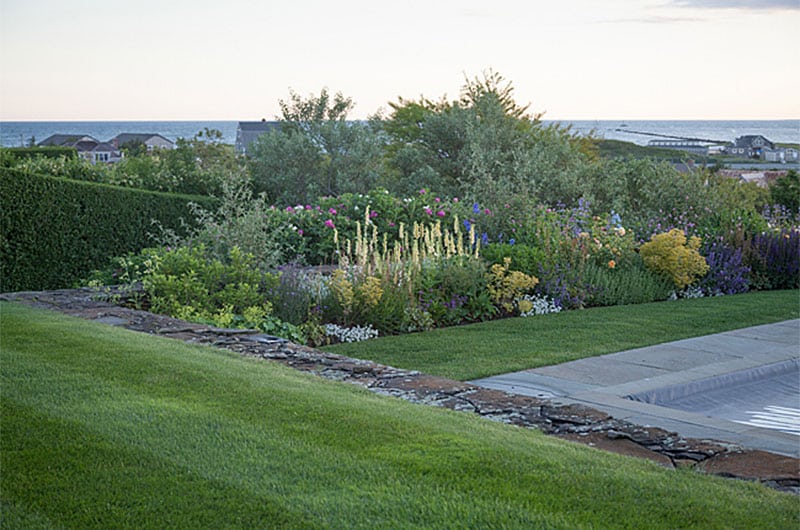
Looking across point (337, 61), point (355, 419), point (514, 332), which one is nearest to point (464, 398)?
point (355, 419)

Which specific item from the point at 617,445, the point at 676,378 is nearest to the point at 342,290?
the point at 676,378

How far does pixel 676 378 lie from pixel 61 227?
25.7 feet

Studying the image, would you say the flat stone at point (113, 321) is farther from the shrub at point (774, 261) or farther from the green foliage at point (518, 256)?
the shrub at point (774, 261)

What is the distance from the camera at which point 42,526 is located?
3.01 meters

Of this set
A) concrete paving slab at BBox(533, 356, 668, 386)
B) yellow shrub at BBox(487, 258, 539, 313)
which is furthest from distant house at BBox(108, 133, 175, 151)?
concrete paving slab at BBox(533, 356, 668, 386)

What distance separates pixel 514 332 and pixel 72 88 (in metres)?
6.12

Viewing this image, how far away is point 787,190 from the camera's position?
21594 millimetres

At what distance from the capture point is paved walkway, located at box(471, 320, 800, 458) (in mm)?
4477

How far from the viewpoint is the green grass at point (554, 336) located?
6.72m

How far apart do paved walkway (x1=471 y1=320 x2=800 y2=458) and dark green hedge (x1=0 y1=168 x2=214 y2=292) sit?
262 inches

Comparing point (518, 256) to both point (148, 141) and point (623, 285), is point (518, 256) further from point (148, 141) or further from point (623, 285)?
point (148, 141)

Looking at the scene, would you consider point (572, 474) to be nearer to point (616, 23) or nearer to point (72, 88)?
point (72, 88)

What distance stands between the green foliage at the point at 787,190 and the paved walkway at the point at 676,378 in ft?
46.2

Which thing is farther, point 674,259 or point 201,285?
point 674,259
